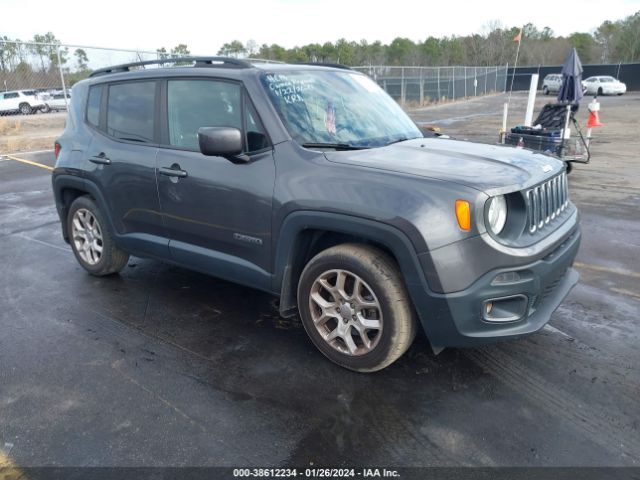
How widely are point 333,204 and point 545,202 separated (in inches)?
53.0

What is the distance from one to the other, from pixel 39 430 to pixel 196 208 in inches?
67.2

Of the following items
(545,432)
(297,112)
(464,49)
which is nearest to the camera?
(545,432)

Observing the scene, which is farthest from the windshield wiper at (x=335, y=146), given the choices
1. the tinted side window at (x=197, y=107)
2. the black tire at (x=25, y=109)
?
the black tire at (x=25, y=109)

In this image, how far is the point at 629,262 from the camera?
520cm

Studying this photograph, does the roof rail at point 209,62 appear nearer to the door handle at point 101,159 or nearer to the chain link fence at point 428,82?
the door handle at point 101,159

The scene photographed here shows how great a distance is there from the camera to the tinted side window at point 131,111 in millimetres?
4105

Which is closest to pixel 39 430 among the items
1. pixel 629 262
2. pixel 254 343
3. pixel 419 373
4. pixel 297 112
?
pixel 254 343

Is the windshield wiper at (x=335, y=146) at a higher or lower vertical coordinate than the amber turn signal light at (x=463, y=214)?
higher

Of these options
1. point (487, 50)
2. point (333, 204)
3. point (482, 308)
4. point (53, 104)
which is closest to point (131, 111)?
point (333, 204)

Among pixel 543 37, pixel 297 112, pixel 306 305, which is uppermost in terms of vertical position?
pixel 543 37

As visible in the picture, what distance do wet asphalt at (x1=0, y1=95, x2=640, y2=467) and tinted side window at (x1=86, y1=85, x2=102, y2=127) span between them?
1.54 metres

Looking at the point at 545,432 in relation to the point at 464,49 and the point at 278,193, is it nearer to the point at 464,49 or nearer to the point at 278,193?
the point at 278,193

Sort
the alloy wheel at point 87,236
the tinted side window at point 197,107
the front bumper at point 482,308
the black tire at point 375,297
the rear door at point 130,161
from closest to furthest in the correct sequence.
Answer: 1. the front bumper at point 482,308
2. the black tire at point 375,297
3. the tinted side window at point 197,107
4. the rear door at point 130,161
5. the alloy wheel at point 87,236

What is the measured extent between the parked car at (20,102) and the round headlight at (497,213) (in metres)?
31.9
